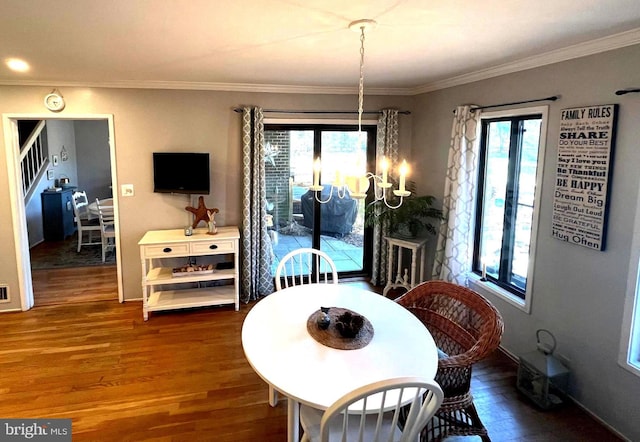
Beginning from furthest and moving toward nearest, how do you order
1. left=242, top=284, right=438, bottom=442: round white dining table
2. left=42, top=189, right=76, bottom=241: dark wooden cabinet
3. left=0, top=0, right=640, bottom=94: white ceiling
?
left=42, top=189, right=76, bottom=241: dark wooden cabinet, left=0, top=0, right=640, bottom=94: white ceiling, left=242, top=284, right=438, bottom=442: round white dining table

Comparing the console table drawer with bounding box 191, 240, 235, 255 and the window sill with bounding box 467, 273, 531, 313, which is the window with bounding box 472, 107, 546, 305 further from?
the console table drawer with bounding box 191, 240, 235, 255

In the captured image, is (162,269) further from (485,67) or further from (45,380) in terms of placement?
(485,67)

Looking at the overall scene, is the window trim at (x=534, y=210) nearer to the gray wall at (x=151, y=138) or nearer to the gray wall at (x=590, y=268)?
the gray wall at (x=590, y=268)

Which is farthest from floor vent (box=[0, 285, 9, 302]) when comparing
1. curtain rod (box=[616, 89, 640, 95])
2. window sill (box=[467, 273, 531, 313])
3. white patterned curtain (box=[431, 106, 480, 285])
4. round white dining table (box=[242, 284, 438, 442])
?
curtain rod (box=[616, 89, 640, 95])

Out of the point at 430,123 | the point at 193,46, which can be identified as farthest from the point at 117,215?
the point at 430,123

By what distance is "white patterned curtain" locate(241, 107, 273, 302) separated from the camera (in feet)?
14.2

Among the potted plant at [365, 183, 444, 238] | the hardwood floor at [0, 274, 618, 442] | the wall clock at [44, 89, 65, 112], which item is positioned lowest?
the hardwood floor at [0, 274, 618, 442]

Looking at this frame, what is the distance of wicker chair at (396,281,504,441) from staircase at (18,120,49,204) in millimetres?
6373

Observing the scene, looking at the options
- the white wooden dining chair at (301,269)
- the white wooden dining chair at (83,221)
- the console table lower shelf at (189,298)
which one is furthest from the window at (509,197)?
the white wooden dining chair at (83,221)

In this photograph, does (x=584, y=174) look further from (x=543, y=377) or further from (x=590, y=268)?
(x=543, y=377)

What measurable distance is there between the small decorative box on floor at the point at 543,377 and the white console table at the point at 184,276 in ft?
8.96

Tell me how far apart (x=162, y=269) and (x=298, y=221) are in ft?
5.35

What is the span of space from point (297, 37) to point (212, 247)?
7.88 ft

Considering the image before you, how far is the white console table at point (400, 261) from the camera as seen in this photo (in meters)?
4.33
